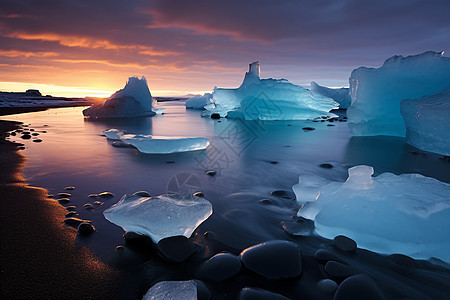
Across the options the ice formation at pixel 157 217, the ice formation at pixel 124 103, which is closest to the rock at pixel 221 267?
the ice formation at pixel 157 217

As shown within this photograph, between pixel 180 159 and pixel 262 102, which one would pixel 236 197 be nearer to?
pixel 180 159

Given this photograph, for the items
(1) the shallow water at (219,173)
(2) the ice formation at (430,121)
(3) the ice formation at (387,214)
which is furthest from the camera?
(2) the ice formation at (430,121)

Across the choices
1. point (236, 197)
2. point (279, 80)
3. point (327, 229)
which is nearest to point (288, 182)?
point (236, 197)

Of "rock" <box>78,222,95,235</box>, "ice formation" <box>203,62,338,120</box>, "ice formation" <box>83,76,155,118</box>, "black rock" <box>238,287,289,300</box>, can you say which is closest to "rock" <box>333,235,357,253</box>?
"black rock" <box>238,287,289,300</box>

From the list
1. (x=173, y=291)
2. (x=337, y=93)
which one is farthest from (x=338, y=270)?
(x=337, y=93)

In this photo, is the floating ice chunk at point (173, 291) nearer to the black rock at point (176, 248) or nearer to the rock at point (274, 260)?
the black rock at point (176, 248)

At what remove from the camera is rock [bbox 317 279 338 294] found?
1260mm

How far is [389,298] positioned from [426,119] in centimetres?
595

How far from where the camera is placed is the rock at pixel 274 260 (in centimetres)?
136

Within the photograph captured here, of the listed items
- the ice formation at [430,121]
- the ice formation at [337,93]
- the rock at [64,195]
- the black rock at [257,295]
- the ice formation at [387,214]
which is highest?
the ice formation at [337,93]

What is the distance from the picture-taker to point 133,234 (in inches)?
66.7

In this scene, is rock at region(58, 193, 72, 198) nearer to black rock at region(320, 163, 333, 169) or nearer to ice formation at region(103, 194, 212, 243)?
ice formation at region(103, 194, 212, 243)

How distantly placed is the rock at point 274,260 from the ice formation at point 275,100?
12.3 meters

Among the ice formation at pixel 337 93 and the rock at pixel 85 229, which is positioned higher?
the ice formation at pixel 337 93
